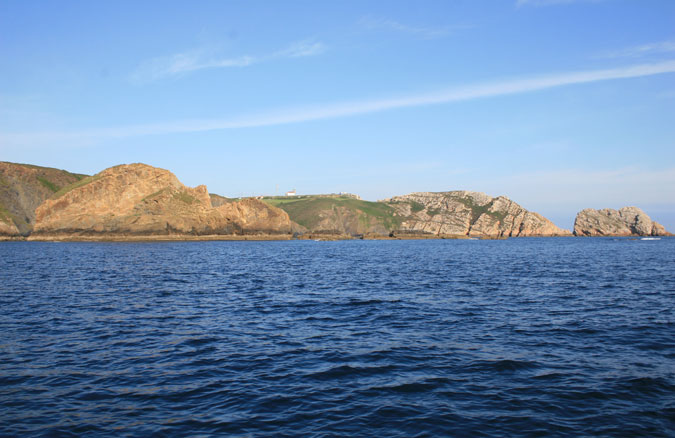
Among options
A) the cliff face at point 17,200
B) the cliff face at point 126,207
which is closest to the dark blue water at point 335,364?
the cliff face at point 126,207

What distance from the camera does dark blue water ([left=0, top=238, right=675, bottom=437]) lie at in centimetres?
1260

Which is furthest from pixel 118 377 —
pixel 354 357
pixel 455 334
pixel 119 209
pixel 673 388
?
pixel 119 209

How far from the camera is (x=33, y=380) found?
1588 centimetres

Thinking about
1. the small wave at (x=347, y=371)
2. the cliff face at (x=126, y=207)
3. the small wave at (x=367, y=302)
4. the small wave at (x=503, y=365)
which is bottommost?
the small wave at (x=347, y=371)

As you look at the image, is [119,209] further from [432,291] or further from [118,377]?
[118,377]

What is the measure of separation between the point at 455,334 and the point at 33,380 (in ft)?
60.8

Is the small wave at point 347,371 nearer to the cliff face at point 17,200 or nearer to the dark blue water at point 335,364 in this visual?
the dark blue water at point 335,364

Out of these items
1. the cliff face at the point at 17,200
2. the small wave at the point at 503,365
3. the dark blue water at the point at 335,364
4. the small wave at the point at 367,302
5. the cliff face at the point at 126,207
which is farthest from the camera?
the cliff face at the point at 17,200

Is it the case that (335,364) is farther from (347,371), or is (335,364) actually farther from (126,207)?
(126,207)

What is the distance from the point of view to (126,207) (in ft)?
544

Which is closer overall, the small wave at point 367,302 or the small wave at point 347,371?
the small wave at point 347,371

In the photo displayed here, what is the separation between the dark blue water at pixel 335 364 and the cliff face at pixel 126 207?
450 feet

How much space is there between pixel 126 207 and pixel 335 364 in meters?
168

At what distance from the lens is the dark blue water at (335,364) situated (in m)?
12.6
